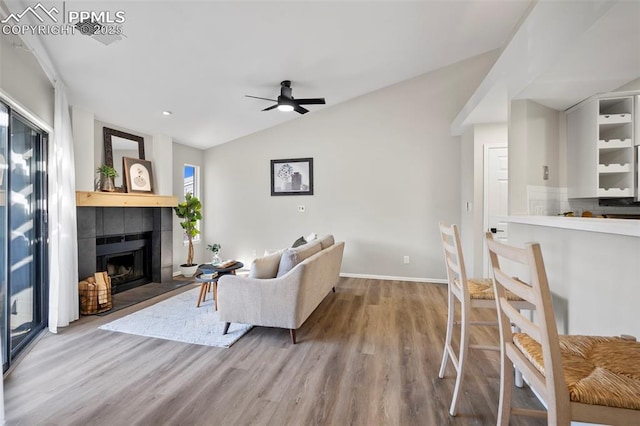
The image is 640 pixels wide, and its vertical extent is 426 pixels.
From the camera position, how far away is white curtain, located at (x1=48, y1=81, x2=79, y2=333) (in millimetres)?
2753

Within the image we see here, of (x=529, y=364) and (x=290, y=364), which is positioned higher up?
(x=529, y=364)

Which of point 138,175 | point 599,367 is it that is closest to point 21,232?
point 138,175

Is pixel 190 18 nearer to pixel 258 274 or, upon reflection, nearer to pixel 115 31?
pixel 115 31

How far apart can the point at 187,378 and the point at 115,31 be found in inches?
111

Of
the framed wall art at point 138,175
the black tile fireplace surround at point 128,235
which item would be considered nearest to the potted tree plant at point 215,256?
the black tile fireplace surround at point 128,235

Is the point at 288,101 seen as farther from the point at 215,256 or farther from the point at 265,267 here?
the point at 215,256

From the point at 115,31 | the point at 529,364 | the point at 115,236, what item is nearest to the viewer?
the point at 529,364

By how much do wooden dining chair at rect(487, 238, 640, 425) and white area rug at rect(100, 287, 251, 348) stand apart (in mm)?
2263

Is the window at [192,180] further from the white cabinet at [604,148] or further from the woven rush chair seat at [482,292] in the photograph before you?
the white cabinet at [604,148]

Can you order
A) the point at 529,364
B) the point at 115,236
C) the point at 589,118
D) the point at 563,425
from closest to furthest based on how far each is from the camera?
the point at 563,425, the point at 529,364, the point at 589,118, the point at 115,236

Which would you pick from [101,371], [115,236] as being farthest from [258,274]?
[115,236]

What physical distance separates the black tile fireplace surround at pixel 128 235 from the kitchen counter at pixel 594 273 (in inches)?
181

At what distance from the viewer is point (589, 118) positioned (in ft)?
7.03

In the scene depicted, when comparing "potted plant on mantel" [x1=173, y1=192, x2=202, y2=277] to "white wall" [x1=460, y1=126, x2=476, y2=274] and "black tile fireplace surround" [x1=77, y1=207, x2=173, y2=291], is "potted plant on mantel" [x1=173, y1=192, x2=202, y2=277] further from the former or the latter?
"white wall" [x1=460, y1=126, x2=476, y2=274]
